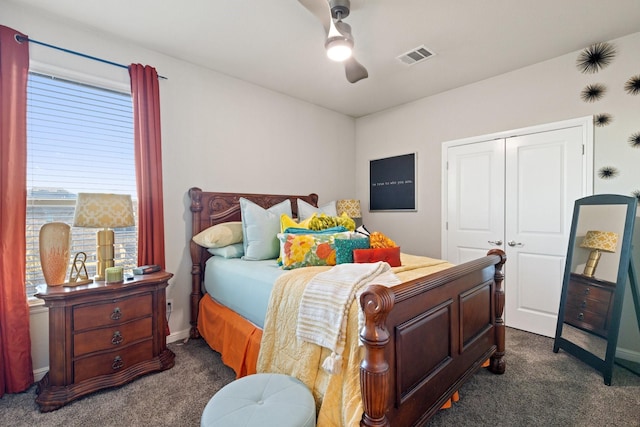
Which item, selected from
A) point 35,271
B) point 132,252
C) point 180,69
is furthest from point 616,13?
point 35,271

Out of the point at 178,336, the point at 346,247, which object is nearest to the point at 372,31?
the point at 346,247

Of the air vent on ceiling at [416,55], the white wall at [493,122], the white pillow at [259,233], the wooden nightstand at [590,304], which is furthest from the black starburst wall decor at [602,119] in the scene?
the white pillow at [259,233]

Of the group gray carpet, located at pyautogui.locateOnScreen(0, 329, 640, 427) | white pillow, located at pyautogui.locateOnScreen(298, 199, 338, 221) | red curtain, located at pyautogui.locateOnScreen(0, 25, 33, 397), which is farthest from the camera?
white pillow, located at pyautogui.locateOnScreen(298, 199, 338, 221)

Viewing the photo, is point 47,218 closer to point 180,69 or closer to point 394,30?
point 180,69

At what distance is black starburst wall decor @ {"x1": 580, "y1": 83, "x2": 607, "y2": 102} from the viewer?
100 inches

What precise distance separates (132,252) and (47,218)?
622mm

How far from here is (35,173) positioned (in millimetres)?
2111

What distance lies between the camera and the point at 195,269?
2785 millimetres

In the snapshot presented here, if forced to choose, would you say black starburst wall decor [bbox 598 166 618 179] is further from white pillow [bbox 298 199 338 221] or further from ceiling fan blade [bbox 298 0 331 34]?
ceiling fan blade [bbox 298 0 331 34]

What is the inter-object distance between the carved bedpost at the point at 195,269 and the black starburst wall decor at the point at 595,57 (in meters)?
3.74

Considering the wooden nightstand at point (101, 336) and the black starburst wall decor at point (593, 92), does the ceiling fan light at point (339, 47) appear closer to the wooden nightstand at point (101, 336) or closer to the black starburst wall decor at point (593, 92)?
the wooden nightstand at point (101, 336)

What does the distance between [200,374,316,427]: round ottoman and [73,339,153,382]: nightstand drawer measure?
45.0 inches

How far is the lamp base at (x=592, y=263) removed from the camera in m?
2.42

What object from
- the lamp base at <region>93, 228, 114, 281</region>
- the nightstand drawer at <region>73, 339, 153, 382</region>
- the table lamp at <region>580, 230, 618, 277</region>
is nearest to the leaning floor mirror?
the table lamp at <region>580, 230, 618, 277</region>
